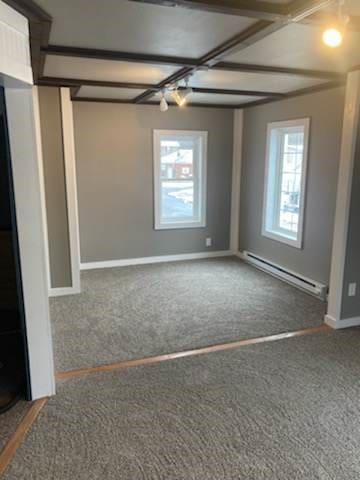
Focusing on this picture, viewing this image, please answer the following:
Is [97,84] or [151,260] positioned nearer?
[97,84]

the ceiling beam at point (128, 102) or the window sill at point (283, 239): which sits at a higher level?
the ceiling beam at point (128, 102)

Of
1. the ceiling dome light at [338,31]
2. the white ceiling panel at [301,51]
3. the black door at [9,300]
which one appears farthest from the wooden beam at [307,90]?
the black door at [9,300]

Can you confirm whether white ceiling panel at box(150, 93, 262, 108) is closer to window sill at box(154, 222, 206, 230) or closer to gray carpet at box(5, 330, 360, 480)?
window sill at box(154, 222, 206, 230)

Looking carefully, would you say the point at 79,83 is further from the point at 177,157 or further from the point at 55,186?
the point at 177,157

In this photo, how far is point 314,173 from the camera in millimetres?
4457

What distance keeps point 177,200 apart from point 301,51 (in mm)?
3510

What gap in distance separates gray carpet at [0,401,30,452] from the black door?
0.15 ft

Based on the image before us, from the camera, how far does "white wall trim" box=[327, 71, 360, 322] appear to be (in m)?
3.34

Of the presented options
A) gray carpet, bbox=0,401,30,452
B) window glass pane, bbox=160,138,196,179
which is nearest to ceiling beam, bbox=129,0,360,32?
gray carpet, bbox=0,401,30,452

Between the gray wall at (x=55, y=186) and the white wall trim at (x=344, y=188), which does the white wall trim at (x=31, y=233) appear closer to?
the gray wall at (x=55, y=186)

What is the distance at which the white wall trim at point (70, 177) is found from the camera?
4258 mm

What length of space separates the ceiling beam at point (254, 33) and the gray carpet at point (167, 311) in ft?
7.74

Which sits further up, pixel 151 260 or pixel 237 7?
pixel 237 7

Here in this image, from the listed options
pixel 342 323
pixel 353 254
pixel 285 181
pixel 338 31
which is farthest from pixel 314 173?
pixel 338 31
